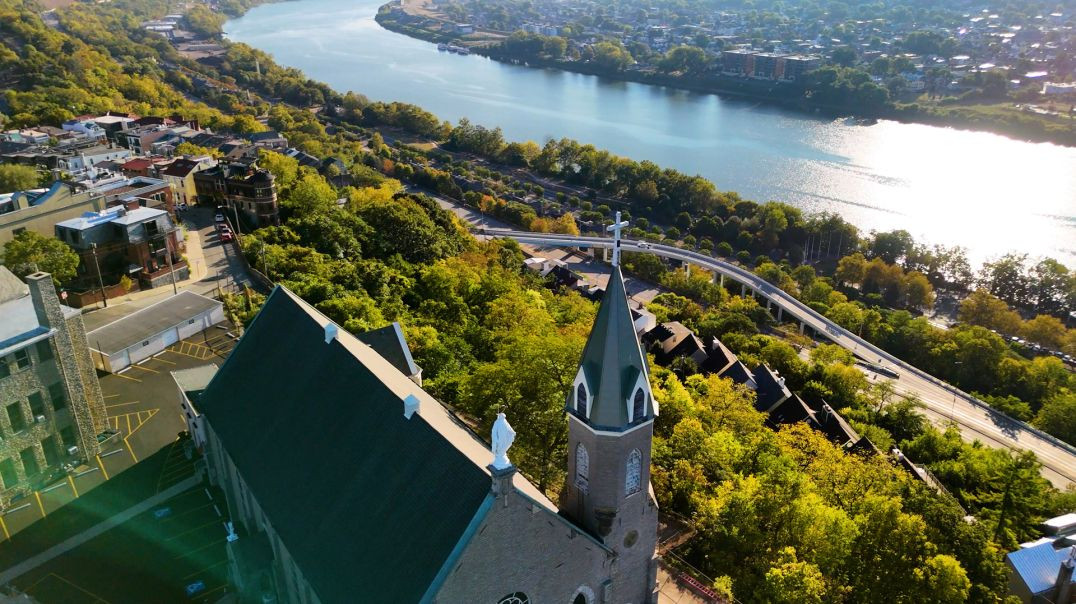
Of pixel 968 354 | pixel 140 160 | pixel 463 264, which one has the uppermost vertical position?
pixel 140 160

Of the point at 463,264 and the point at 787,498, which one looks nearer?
the point at 787,498

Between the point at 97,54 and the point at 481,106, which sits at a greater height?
the point at 97,54

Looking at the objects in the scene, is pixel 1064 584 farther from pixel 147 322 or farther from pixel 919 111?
pixel 919 111

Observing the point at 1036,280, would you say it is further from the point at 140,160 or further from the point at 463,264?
the point at 140,160

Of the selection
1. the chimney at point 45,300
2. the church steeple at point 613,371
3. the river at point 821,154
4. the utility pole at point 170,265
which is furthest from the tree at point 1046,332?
the chimney at point 45,300

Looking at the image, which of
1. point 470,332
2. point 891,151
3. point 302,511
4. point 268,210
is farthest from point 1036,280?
point 302,511

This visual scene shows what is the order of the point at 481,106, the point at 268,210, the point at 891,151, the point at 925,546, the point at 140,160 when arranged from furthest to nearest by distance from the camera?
the point at 481,106, the point at 891,151, the point at 140,160, the point at 268,210, the point at 925,546

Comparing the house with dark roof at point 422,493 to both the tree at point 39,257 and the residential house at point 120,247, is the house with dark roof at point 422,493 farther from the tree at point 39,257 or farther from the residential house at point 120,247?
the residential house at point 120,247

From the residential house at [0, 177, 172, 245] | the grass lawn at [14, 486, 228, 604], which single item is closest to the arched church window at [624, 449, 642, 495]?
the grass lawn at [14, 486, 228, 604]
